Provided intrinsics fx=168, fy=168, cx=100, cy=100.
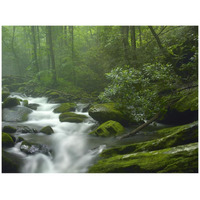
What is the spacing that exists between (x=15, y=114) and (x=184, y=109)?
22.3 ft

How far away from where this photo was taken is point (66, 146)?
4918 millimetres

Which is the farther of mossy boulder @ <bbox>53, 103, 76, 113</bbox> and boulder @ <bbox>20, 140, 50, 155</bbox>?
mossy boulder @ <bbox>53, 103, 76, 113</bbox>

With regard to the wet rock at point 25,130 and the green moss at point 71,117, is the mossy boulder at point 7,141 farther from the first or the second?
the green moss at point 71,117

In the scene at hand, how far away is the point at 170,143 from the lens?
334cm

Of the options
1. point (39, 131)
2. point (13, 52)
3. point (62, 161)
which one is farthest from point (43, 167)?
point (13, 52)

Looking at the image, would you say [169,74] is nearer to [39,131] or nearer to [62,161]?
[62,161]

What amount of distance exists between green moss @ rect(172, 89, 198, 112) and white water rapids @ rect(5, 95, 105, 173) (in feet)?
8.94

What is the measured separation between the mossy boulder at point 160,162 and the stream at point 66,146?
730 millimetres

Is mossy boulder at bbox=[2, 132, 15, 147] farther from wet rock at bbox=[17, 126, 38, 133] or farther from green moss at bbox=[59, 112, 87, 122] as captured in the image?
green moss at bbox=[59, 112, 87, 122]

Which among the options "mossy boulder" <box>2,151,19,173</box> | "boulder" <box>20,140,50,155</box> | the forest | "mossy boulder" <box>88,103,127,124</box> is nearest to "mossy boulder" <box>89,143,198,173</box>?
the forest

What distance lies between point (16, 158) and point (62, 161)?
1054 millimetres

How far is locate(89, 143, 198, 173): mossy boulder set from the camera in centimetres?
264

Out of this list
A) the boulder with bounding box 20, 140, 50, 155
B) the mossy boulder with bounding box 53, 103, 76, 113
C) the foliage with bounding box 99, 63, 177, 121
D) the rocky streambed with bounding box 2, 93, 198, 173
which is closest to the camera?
the rocky streambed with bounding box 2, 93, 198, 173

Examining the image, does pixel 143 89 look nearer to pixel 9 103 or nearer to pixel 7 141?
pixel 7 141
